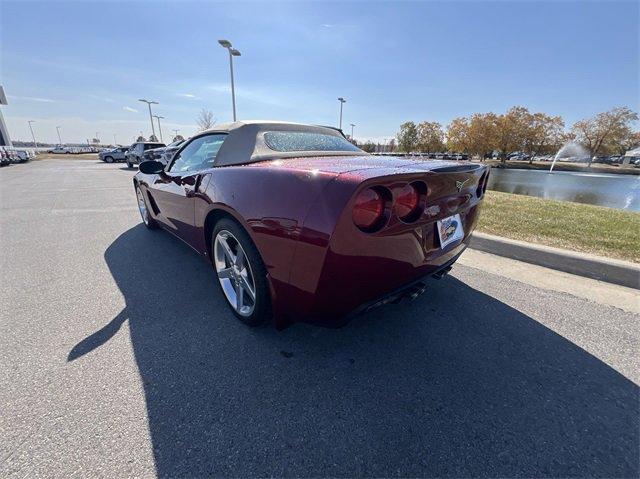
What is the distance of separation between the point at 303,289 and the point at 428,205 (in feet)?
2.68

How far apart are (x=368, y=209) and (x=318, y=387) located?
3.37 ft

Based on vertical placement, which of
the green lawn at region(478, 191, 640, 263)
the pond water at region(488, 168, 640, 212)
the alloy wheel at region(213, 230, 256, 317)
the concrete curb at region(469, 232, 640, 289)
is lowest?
the pond water at region(488, 168, 640, 212)

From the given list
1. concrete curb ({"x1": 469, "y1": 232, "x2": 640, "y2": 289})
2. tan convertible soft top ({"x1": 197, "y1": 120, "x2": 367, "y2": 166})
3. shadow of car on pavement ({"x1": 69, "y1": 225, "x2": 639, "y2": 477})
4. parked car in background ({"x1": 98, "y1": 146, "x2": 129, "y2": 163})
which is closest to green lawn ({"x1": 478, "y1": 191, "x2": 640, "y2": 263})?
concrete curb ({"x1": 469, "y1": 232, "x2": 640, "y2": 289})

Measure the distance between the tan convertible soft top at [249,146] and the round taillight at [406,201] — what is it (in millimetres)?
1039

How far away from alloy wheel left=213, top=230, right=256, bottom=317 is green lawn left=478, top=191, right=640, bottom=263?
339cm

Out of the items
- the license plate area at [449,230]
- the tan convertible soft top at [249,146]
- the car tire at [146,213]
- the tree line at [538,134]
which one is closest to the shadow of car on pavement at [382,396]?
the license plate area at [449,230]

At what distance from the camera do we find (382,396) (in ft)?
5.43

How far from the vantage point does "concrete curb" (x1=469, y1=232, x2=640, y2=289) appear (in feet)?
9.68

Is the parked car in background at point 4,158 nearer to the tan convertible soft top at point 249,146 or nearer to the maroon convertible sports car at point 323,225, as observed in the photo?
the tan convertible soft top at point 249,146

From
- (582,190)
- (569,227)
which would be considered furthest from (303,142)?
(582,190)

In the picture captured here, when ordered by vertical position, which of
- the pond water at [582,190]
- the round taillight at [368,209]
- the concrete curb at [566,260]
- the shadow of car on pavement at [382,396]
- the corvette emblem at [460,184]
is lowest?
the pond water at [582,190]

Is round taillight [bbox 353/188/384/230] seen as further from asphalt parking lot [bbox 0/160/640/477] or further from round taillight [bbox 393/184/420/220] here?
asphalt parking lot [bbox 0/160/640/477]

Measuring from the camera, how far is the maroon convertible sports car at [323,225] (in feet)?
4.84

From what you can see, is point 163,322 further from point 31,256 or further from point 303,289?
point 31,256
